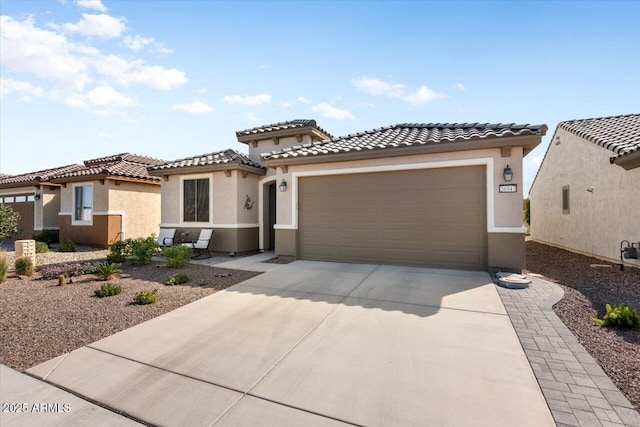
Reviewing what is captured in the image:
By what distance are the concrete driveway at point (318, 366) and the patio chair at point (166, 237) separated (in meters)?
6.50

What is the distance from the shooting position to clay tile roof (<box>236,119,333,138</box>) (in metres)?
11.7

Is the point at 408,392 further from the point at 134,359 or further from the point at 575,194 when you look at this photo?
the point at 575,194

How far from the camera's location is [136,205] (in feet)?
46.7

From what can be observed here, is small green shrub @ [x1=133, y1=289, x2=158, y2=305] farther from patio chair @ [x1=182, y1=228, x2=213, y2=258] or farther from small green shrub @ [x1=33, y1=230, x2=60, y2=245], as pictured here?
small green shrub @ [x1=33, y1=230, x2=60, y2=245]

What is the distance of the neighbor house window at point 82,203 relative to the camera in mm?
13935

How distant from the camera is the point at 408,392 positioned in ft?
8.59

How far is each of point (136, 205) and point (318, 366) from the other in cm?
1471

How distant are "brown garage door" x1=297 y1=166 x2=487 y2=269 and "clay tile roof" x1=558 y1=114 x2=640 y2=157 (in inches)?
172

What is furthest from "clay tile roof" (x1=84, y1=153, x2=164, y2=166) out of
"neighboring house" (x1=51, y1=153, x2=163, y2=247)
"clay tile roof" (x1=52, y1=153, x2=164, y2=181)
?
"neighboring house" (x1=51, y1=153, x2=163, y2=247)

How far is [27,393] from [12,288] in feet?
18.3

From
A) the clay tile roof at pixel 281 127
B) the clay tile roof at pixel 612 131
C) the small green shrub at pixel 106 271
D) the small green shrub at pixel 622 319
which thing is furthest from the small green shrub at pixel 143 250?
the clay tile roof at pixel 612 131

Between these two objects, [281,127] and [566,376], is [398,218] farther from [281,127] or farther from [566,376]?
[281,127]

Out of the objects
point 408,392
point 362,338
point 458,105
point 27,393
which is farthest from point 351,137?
point 27,393

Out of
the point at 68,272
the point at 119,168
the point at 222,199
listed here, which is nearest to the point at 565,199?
the point at 222,199
